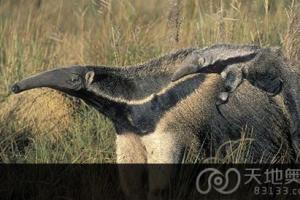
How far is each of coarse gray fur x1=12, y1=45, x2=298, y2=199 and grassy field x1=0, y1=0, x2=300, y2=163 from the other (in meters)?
1.01

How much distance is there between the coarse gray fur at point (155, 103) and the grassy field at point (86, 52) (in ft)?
3.30

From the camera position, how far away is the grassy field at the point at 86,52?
23.4ft

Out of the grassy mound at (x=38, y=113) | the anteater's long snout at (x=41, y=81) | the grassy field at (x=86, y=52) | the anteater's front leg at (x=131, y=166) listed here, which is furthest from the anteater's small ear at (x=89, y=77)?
the grassy mound at (x=38, y=113)

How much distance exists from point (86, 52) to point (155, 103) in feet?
13.2

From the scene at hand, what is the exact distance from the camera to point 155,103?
5.68 metres

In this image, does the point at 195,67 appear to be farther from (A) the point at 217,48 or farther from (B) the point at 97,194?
(B) the point at 97,194

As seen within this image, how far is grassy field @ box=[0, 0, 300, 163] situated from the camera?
712cm

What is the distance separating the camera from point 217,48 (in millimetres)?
6031

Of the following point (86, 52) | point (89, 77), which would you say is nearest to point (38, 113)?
point (86, 52)

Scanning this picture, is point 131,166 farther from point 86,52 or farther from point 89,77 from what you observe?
point 86,52

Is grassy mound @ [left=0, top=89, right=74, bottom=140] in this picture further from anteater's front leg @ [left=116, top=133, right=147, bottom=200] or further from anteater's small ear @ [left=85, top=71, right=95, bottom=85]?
anteater's small ear @ [left=85, top=71, right=95, bottom=85]

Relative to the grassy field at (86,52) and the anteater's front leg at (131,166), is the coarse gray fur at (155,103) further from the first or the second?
the grassy field at (86,52)

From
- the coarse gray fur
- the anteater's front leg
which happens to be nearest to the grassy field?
the anteater's front leg

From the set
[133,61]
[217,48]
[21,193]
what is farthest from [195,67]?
[133,61]
